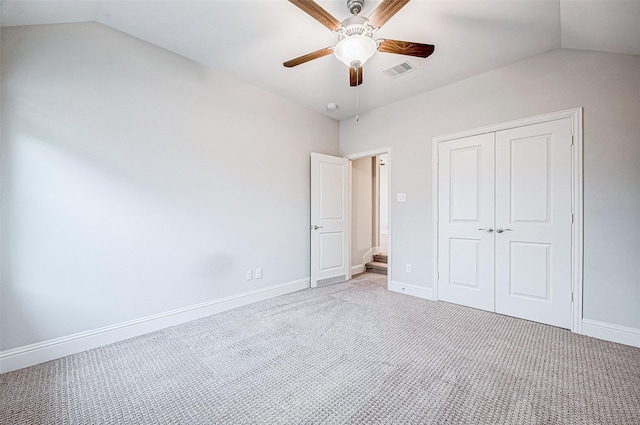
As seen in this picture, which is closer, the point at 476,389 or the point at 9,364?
the point at 476,389

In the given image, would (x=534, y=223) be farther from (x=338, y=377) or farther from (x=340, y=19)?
(x=340, y=19)

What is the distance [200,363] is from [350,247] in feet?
9.94

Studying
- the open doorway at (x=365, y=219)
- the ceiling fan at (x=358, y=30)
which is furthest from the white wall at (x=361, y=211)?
the ceiling fan at (x=358, y=30)

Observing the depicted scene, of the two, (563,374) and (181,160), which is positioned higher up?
(181,160)

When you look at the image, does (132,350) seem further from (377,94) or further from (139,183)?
(377,94)

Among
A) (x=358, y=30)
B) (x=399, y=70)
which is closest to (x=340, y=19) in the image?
(x=358, y=30)

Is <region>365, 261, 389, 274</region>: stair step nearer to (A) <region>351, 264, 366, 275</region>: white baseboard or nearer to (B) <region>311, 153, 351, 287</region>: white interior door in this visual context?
(A) <region>351, 264, 366, 275</region>: white baseboard

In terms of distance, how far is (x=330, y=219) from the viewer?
436cm

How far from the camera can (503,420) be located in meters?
1.50

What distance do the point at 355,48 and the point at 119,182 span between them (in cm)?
231

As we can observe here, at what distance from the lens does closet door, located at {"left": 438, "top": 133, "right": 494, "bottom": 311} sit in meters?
3.16

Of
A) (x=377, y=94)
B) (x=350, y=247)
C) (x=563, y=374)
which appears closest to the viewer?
(x=563, y=374)

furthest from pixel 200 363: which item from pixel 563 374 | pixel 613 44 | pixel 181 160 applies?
pixel 613 44

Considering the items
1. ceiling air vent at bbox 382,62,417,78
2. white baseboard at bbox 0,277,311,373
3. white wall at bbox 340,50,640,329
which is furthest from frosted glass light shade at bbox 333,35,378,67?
white baseboard at bbox 0,277,311,373
